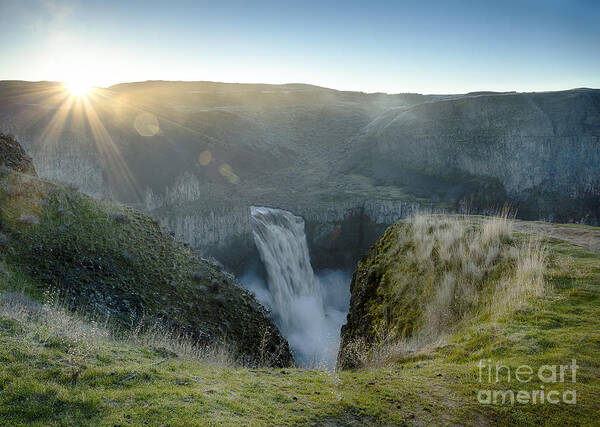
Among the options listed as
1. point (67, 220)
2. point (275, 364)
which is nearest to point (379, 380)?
point (275, 364)

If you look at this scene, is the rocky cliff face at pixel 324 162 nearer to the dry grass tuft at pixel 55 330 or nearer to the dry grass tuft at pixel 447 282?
the dry grass tuft at pixel 447 282

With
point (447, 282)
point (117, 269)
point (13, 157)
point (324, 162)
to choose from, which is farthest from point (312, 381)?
point (324, 162)

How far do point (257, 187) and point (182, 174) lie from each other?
9658mm

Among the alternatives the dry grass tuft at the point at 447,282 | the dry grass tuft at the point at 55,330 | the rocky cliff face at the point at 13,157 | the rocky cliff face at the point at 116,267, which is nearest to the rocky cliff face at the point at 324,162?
the rocky cliff face at the point at 116,267

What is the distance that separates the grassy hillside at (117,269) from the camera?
877 cm

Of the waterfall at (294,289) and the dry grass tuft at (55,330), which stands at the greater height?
the dry grass tuft at (55,330)

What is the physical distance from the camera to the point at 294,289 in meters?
28.4

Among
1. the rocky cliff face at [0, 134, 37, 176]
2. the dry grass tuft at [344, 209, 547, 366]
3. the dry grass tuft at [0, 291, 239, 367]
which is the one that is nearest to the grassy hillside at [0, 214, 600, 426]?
the dry grass tuft at [0, 291, 239, 367]

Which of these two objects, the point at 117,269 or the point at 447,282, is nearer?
the point at 447,282

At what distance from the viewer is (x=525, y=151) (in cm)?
4903

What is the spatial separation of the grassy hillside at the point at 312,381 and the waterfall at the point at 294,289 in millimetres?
18656

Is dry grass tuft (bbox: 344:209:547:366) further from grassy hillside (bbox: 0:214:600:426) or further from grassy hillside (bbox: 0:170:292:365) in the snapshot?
grassy hillside (bbox: 0:170:292:365)

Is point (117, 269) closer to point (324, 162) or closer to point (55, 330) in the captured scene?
point (55, 330)

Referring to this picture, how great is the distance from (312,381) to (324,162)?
55.2 m
